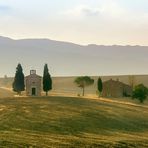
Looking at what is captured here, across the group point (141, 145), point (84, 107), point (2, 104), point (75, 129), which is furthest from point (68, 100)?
point (141, 145)

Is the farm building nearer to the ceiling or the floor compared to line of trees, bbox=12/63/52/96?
nearer to the floor

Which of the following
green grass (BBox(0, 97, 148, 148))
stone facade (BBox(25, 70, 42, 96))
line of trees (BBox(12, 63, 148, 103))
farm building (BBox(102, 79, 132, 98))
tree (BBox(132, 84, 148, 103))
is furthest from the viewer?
farm building (BBox(102, 79, 132, 98))

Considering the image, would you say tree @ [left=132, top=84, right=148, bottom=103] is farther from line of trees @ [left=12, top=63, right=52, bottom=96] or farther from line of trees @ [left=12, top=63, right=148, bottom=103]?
line of trees @ [left=12, top=63, right=52, bottom=96]

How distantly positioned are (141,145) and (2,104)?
3249 centimetres

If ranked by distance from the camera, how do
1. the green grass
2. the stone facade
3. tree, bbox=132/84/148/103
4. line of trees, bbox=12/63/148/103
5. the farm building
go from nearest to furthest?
the green grass
the stone facade
line of trees, bbox=12/63/148/103
tree, bbox=132/84/148/103
the farm building

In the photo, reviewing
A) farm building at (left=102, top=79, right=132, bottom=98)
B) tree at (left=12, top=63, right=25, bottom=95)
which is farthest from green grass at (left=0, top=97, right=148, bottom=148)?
farm building at (left=102, top=79, right=132, bottom=98)

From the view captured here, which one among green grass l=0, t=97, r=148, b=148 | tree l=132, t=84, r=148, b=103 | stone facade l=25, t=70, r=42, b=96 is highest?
stone facade l=25, t=70, r=42, b=96

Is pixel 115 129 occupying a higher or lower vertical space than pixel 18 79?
lower

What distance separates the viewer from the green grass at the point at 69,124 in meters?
40.5

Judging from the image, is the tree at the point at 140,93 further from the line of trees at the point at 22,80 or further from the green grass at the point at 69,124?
the line of trees at the point at 22,80

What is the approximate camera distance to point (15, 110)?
6375 cm

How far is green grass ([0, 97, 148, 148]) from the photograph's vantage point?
40.5m

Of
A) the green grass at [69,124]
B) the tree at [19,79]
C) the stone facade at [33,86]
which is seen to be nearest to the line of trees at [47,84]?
the tree at [19,79]

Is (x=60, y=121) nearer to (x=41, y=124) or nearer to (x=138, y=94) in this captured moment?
(x=41, y=124)
